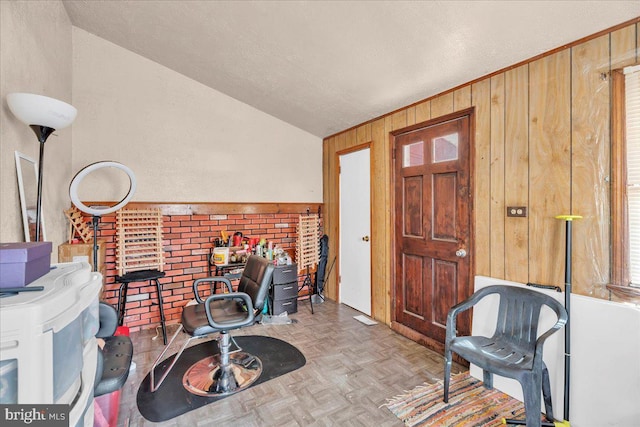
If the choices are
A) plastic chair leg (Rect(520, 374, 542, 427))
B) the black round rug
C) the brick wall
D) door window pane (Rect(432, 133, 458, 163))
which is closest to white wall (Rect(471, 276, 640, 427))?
plastic chair leg (Rect(520, 374, 542, 427))

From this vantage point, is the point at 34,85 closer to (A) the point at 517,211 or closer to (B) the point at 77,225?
(B) the point at 77,225

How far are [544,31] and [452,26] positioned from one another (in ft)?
1.78

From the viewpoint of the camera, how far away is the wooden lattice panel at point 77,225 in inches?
113

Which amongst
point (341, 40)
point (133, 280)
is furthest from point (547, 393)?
point (133, 280)

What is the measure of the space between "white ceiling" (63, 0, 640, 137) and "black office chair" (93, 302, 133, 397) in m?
2.27

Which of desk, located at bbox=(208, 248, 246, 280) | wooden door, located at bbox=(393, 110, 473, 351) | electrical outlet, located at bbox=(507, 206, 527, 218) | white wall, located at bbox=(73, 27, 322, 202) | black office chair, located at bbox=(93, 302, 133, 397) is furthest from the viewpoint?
desk, located at bbox=(208, 248, 246, 280)

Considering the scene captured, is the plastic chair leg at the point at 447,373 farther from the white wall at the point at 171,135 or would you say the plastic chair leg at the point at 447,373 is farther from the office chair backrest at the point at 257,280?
the white wall at the point at 171,135

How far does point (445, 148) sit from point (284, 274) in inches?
90.6

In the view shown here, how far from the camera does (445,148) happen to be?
278cm

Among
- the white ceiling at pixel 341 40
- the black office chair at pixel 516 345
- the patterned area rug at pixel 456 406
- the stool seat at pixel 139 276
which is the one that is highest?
the white ceiling at pixel 341 40

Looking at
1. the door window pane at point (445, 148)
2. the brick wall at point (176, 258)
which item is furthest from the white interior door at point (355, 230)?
the brick wall at point (176, 258)

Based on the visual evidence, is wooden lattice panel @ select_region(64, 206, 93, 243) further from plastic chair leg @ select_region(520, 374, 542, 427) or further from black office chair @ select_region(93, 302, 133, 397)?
plastic chair leg @ select_region(520, 374, 542, 427)

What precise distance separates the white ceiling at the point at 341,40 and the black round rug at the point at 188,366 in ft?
8.76

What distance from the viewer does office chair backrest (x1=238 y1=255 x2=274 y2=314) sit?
237 centimetres
